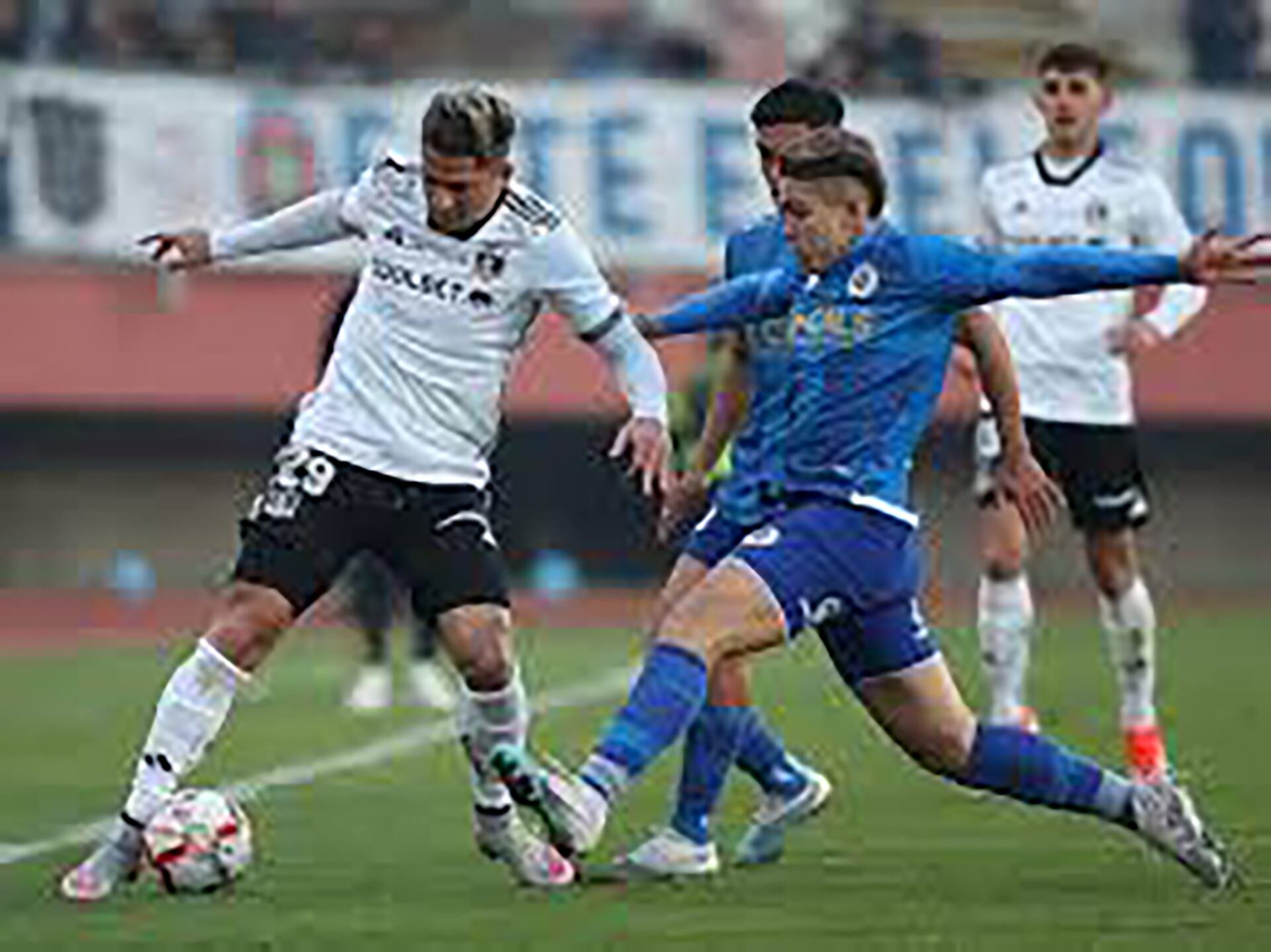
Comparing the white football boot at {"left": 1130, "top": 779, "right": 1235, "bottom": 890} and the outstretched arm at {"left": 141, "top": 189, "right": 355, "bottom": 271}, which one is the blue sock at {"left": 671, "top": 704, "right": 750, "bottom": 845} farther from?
the outstretched arm at {"left": 141, "top": 189, "right": 355, "bottom": 271}

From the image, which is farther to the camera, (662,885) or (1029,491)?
(662,885)

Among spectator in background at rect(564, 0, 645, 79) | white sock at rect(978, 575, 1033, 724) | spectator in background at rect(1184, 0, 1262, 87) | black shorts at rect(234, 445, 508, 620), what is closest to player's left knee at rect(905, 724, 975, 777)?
black shorts at rect(234, 445, 508, 620)

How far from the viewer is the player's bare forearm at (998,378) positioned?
1070 centimetres

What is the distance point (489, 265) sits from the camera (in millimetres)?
10969

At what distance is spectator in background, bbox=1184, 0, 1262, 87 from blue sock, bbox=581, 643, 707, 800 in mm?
24500

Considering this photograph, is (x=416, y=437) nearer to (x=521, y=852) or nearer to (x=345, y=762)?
(x=521, y=852)

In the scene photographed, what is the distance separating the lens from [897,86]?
107 feet

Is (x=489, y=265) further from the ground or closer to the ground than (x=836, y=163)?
closer to the ground

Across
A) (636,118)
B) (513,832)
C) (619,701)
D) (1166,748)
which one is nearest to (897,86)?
(636,118)

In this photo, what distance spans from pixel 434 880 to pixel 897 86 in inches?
868

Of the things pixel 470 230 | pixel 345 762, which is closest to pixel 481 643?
pixel 470 230

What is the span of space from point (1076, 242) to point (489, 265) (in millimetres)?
4824

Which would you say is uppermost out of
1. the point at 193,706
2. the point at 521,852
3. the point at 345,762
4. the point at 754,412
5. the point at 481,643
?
the point at 754,412

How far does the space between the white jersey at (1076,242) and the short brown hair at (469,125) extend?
4869 millimetres
